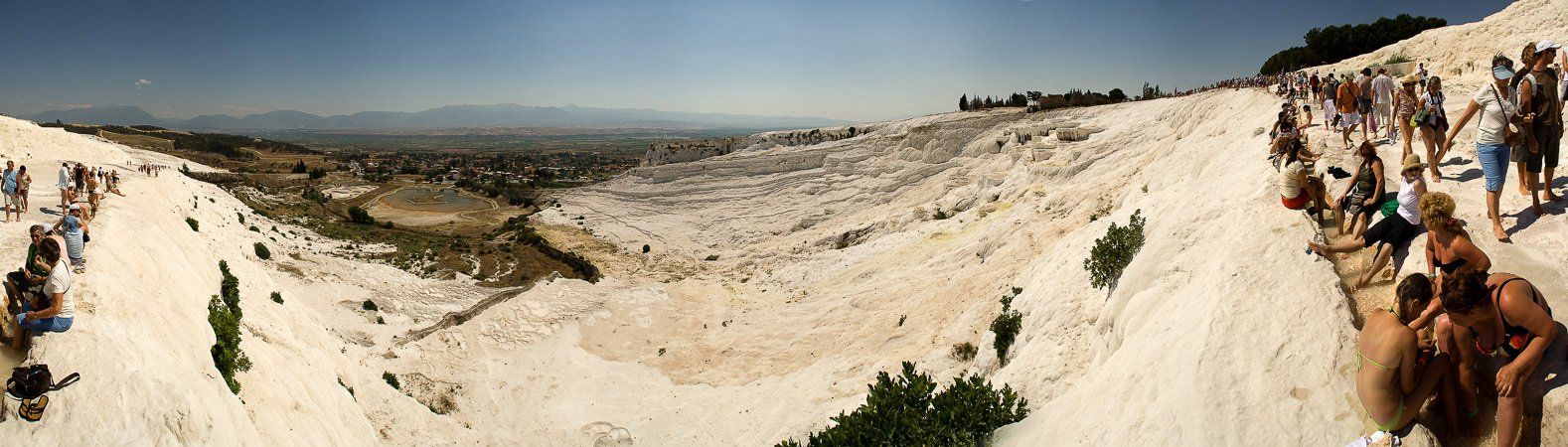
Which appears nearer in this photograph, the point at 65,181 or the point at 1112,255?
the point at 1112,255

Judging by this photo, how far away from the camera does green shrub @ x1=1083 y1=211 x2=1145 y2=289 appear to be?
1004 cm

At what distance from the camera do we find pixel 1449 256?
4.74 m

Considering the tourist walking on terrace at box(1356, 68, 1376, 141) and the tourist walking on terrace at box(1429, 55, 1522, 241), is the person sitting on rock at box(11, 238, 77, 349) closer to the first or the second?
the tourist walking on terrace at box(1429, 55, 1522, 241)

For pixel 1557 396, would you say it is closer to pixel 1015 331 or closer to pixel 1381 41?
pixel 1015 331

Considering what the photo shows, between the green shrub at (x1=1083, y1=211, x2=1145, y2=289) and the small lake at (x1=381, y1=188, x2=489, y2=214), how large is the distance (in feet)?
171

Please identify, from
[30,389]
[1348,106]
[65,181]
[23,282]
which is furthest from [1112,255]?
[65,181]

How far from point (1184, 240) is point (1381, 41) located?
2044 inches

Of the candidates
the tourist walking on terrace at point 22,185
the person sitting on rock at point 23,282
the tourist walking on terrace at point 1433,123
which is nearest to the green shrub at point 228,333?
the person sitting on rock at point 23,282

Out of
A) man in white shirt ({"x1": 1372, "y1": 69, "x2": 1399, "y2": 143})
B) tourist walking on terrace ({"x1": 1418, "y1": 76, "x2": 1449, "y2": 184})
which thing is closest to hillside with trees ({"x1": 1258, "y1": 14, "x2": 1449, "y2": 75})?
man in white shirt ({"x1": 1372, "y1": 69, "x2": 1399, "y2": 143})

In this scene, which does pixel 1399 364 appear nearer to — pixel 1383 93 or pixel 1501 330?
pixel 1501 330

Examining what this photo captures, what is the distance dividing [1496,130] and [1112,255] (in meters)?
4.64

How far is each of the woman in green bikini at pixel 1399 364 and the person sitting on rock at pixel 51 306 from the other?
40.1ft

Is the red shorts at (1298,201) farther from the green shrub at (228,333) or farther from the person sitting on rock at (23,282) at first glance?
the green shrub at (228,333)

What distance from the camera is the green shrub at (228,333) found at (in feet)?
30.9
